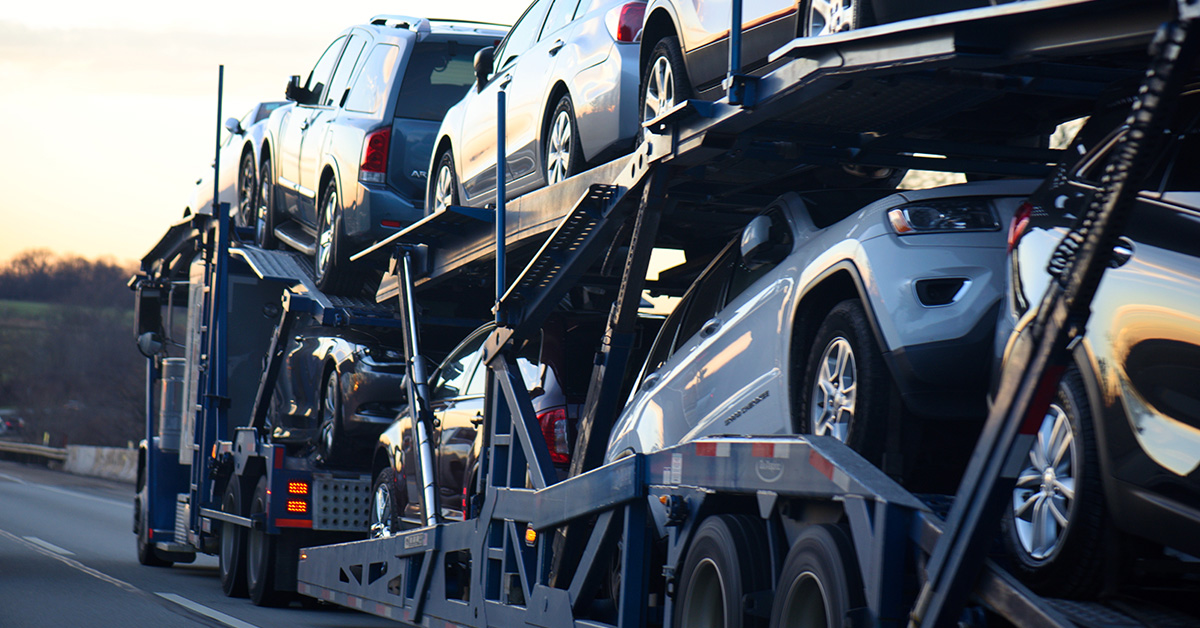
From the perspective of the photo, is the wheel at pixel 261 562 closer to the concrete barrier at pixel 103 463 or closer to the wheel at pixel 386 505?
the wheel at pixel 386 505

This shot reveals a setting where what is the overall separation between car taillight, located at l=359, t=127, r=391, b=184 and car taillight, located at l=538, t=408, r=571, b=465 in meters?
4.29

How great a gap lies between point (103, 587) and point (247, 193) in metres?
4.98

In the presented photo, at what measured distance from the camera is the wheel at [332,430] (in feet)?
34.6

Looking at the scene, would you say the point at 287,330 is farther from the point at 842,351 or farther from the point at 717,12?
the point at 842,351

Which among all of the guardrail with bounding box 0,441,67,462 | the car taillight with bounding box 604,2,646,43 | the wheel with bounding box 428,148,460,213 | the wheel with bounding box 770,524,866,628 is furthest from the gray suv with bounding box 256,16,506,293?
the guardrail with bounding box 0,441,67,462

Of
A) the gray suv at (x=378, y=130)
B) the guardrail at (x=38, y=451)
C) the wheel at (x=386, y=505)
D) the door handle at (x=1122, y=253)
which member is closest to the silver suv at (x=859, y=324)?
the door handle at (x=1122, y=253)

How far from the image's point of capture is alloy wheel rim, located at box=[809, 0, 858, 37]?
456 centimetres

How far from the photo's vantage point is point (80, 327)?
3167 inches

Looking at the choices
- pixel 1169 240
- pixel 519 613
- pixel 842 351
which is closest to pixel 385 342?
pixel 519 613

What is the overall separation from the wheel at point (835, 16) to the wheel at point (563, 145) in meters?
2.60

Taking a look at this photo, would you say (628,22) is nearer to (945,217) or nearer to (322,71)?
(945,217)

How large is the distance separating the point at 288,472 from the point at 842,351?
671 cm

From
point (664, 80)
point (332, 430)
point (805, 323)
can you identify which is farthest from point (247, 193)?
point (805, 323)

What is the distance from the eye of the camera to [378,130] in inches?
436
